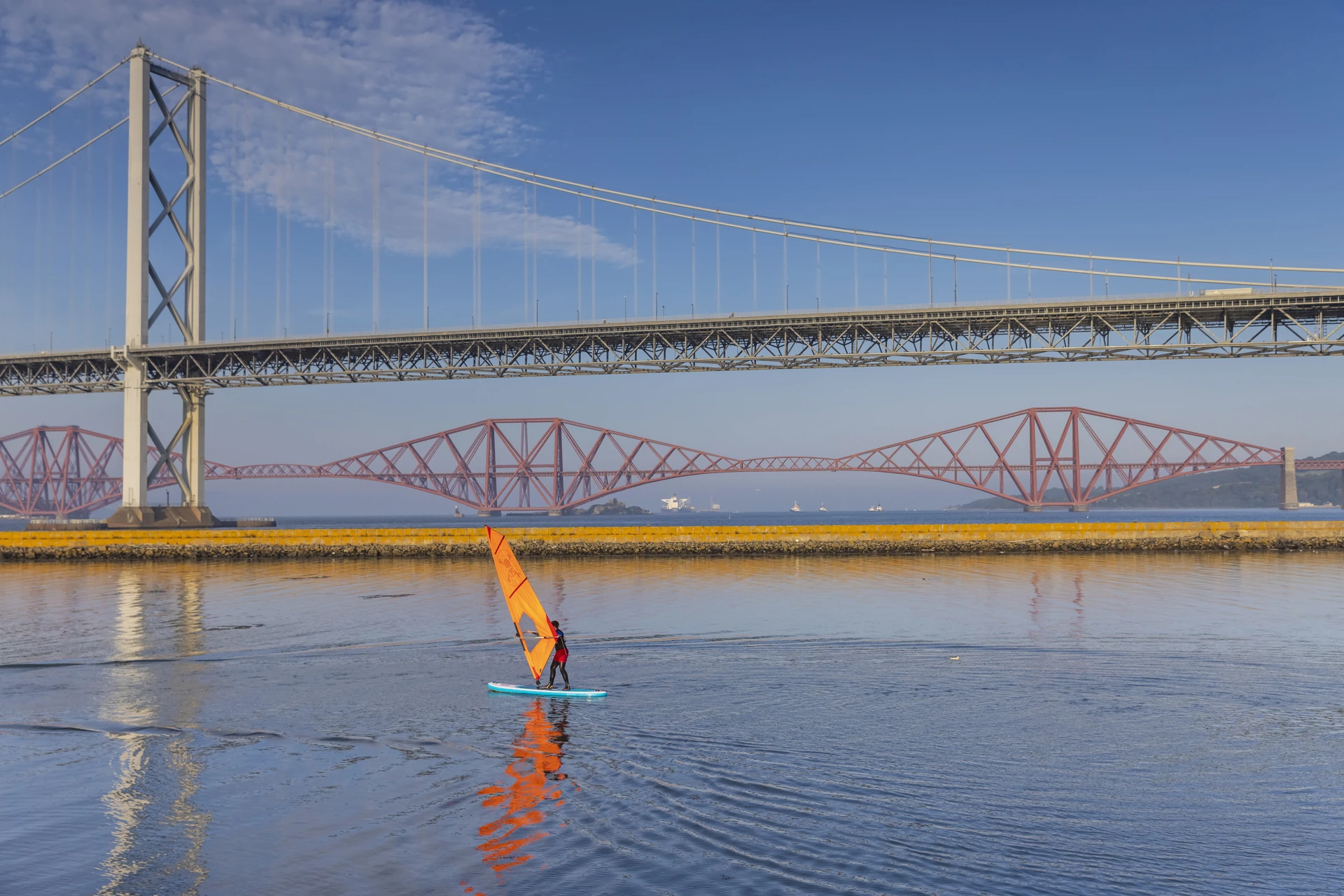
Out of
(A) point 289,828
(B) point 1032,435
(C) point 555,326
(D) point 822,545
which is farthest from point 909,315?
(B) point 1032,435

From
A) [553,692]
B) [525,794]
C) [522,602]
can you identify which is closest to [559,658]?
[553,692]

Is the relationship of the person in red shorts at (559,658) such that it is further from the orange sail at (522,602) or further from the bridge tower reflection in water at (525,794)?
the bridge tower reflection in water at (525,794)

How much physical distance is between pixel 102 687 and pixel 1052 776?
1218 centimetres

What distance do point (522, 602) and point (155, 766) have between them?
511 cm

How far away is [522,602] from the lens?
13625 millimetres

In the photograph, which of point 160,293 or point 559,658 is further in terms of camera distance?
point 160,293

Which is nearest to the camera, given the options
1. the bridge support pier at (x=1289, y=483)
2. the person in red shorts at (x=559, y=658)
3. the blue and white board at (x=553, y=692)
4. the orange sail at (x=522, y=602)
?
the blue and white board at (x=553, y=692)

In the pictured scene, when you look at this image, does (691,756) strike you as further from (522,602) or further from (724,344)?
(724,344)

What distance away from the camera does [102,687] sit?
13.7 metres

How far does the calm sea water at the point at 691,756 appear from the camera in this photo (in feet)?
22.3

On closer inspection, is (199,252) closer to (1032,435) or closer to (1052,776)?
(1052,776)

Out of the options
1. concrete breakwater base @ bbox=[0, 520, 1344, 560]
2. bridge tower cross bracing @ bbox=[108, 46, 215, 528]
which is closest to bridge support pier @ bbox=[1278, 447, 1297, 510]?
concrete breakwater base @ bbox=[0, 520, 1344, 560]

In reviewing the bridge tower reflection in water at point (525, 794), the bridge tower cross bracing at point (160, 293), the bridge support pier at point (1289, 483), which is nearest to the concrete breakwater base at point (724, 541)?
the bridge tower cross bracing at point (160, 293)

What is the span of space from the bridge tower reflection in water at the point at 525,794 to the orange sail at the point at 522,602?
1.57 meters
